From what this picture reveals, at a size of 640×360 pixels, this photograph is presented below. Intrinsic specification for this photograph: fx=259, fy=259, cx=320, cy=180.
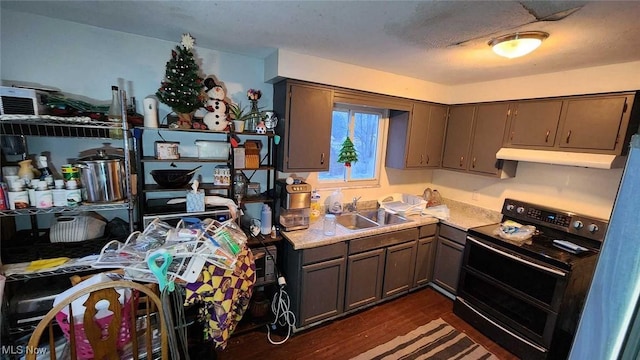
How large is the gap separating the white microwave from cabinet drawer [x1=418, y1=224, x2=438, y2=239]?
3.00 meters

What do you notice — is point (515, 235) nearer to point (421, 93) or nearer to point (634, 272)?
point (421, 93)

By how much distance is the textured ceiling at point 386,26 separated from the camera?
129cm

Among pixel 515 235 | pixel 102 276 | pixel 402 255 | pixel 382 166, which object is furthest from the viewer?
pixel 382 166

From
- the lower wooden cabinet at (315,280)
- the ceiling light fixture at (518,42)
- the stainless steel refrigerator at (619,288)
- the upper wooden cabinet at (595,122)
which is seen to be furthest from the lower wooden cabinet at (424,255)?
the stainless steel refrigerator at (619,288)

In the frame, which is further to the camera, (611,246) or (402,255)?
(402,255)

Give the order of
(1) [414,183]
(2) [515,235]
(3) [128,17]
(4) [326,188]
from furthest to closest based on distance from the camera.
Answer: (1) [414,183], (4) [326,188], (2) [515,235], (3) [128,17]

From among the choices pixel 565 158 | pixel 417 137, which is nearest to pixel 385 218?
pixel 417 137

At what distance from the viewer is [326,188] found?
2.79m

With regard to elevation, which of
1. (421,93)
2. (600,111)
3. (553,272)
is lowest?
(553,272)

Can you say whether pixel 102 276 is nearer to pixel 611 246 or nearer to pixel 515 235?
pixel 611 246

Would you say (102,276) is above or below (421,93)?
below

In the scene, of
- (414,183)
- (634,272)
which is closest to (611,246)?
(634,272)

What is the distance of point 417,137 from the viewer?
2.90 m

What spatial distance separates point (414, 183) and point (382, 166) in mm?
612
